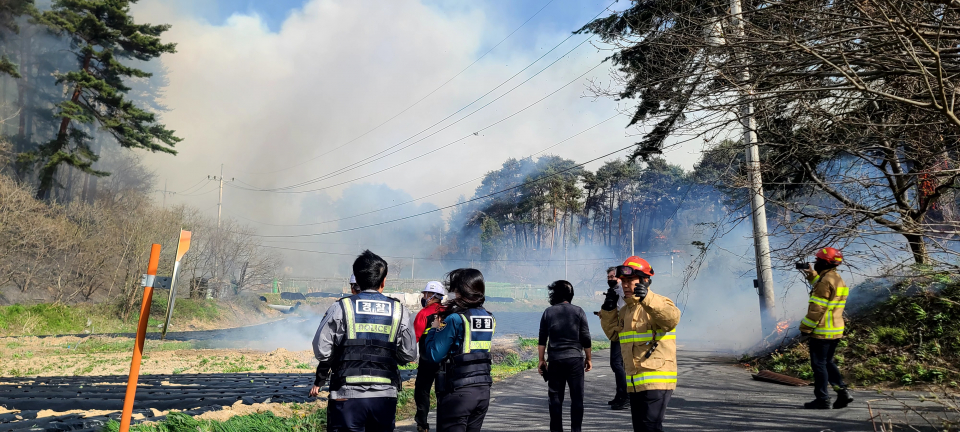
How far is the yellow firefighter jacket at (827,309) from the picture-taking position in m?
→ 6.56

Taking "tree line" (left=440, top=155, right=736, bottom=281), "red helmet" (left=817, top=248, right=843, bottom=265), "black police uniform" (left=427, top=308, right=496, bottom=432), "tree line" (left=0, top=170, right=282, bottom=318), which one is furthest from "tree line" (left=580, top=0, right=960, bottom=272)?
"tree line" (left=440, top=155, right=736, bottom=281)

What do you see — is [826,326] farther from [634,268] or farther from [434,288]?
[434,288]

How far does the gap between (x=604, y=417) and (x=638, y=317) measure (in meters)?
2.92

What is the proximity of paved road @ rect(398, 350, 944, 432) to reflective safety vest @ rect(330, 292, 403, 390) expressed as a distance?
293cm

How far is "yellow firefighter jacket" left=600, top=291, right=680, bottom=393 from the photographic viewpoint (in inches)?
171

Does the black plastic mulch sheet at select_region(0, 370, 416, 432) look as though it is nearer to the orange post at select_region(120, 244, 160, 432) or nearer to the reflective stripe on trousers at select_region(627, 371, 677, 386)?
the orange post at select_region(120, 244, 160, 432)

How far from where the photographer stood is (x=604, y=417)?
23.1ft

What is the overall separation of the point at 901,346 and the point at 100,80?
36.8 meters

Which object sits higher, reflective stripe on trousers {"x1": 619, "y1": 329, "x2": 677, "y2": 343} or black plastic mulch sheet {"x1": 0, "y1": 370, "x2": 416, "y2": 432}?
reflective stripe on trousers {"x1": 619, "y1": 329, "x2": 677, "y2": 343}

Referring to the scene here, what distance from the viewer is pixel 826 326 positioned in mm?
6562

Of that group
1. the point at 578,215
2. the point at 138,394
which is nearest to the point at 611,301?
the point at 138,394

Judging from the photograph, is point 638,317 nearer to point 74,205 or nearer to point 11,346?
point 11,346

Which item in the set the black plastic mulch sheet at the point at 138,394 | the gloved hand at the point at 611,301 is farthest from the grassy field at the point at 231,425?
the gloved hand at the point at 611,301

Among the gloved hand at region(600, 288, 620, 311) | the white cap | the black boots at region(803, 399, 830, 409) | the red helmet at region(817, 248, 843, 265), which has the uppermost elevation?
the red helmet at region(817, 248, 843, 265)
